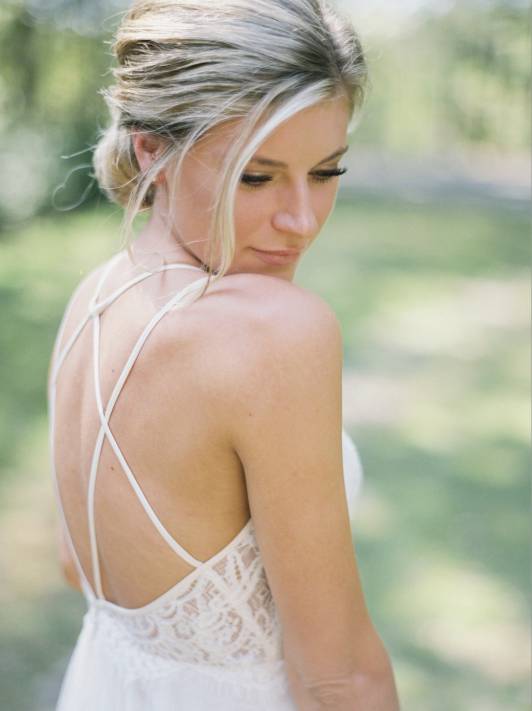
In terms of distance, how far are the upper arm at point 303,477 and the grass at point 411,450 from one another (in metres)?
0.48

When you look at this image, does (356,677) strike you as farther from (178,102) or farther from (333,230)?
(333,230)

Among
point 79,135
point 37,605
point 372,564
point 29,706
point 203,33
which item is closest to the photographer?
point 203,33

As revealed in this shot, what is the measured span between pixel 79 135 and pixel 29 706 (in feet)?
29.3

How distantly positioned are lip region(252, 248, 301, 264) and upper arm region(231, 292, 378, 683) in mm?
248

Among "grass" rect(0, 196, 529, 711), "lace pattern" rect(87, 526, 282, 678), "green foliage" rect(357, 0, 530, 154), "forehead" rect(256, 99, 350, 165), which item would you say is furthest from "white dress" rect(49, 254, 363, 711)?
"green foliage" rect(357, 0, 530, 154)

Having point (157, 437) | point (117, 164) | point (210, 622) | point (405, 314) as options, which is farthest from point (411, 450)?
point (157, 437)

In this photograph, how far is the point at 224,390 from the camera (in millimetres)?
1459

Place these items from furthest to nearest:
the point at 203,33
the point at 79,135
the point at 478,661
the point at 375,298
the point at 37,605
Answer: the point at 79,135 < the point at 375,298 < the point at 37,605 < the point at 478,661 < the point at 203,33

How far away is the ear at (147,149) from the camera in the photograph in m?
1.72

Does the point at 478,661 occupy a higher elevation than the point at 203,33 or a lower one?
lower

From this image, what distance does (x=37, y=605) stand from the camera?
415 cm

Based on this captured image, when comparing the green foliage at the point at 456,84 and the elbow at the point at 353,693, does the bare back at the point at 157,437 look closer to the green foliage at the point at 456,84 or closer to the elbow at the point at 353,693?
the elbow at the point at 353,693

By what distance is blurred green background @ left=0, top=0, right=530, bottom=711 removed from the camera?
4.04m

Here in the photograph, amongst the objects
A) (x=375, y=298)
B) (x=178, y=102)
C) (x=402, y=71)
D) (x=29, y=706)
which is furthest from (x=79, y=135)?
(x=178, y=102)
